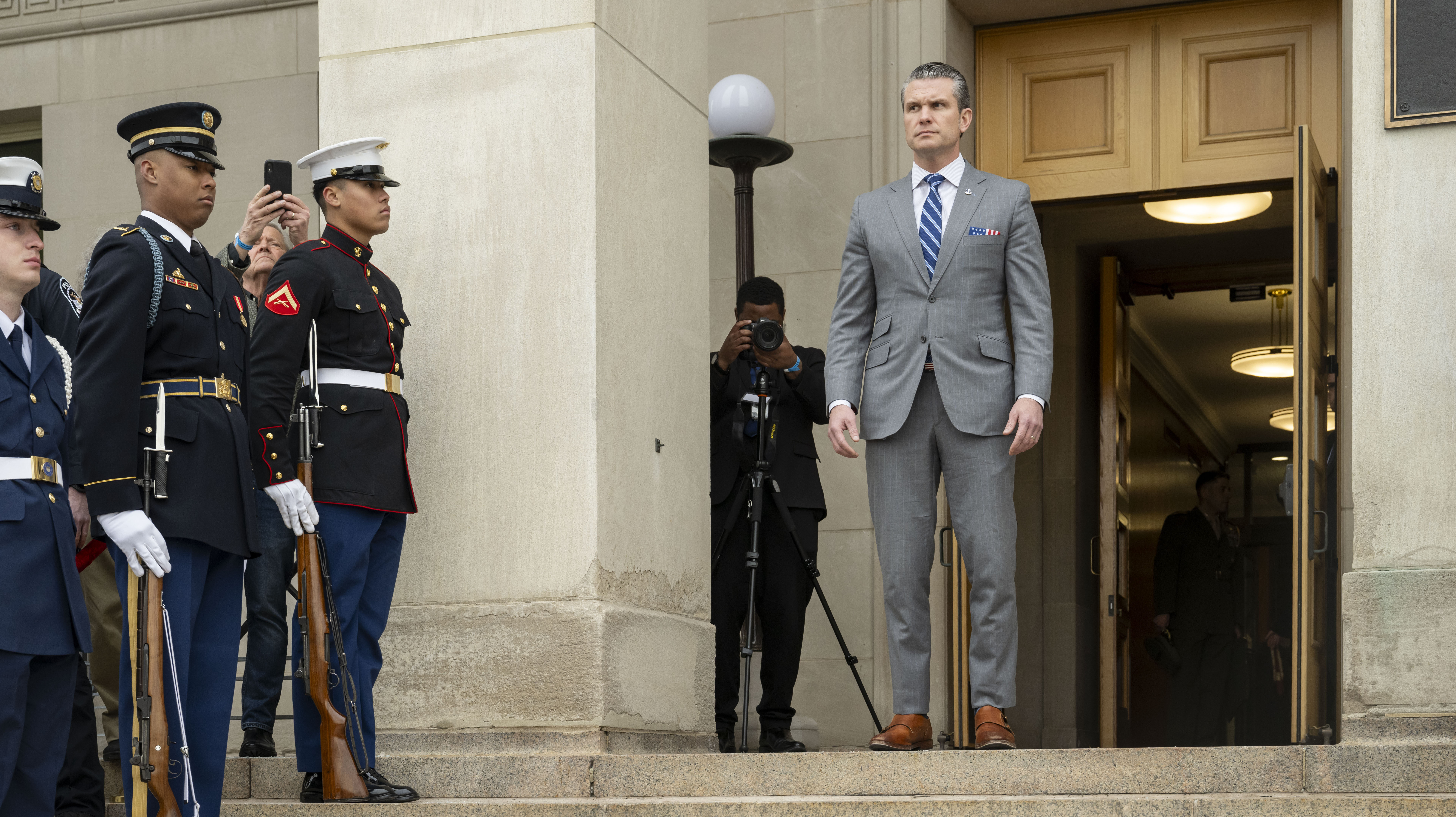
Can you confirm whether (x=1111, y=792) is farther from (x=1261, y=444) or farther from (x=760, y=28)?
(x=1261, y=444)

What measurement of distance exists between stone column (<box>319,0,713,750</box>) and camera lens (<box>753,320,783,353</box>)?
1.29 ft

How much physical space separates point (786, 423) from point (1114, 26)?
115 inches

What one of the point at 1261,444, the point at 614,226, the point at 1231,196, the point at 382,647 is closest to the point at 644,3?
the point at 614,226

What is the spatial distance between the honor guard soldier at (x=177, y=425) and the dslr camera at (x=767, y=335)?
2057mm

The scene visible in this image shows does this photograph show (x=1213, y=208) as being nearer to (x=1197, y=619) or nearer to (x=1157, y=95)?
(x=1157, y=95)

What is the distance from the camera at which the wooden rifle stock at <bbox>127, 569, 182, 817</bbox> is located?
163 inches

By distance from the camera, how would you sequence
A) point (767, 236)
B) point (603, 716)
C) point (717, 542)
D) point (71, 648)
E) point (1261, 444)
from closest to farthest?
point (71, 648) → point (603, 716) → point (717, 542) → point (767, 236) → point (1261, 444)

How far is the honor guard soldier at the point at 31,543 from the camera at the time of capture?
13.0 ft

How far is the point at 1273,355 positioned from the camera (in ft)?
47.7

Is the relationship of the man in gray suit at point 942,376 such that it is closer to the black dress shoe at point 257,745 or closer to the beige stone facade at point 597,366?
the beige stone facade at point 597,366

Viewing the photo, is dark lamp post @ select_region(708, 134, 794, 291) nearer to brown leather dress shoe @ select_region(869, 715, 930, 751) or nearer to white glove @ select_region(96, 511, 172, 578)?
Answer: brown leather dress shoe @ select_region(869, 715, 930, 751)

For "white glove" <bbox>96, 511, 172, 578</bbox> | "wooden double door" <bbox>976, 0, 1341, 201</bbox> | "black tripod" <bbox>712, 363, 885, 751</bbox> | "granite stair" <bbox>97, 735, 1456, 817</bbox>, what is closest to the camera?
"granite stair" <bbox>97, 735, 1456, 817</bbox>

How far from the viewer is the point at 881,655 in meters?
7.85

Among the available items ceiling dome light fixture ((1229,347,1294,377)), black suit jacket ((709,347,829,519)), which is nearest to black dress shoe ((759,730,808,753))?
black suit jacket ((709,347,829,519))
